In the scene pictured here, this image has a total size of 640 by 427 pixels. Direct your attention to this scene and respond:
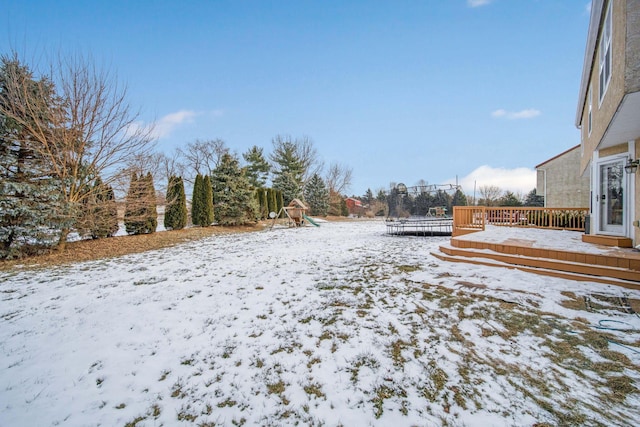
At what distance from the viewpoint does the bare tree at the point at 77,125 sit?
21.4 feet

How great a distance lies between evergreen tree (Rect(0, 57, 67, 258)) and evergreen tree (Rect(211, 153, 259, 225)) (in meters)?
7.54

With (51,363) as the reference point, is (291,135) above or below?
above

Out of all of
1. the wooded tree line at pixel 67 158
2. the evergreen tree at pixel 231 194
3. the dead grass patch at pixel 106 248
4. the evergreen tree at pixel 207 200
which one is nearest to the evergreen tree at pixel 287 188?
the evergreen tree at pixel 231 194

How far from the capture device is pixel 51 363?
235cm

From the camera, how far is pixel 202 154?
2667 centimetres

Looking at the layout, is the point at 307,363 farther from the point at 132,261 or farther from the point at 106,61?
the point at 106,61

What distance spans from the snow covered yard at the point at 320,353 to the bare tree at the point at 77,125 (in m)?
4.43

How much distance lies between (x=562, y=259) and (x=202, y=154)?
28.7 metres

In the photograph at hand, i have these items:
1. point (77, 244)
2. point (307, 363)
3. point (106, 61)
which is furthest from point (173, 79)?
point (307, 363)

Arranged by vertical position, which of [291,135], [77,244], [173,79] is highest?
[291,135]

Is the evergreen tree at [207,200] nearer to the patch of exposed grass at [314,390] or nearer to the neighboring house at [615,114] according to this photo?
the patch of exposed grass at [314,390]

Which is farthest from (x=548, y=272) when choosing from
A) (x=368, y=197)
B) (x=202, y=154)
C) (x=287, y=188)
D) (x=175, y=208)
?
(x=368, y=197)

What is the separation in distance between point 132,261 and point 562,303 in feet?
28.4

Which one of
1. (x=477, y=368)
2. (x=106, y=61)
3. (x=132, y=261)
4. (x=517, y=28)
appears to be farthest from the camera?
(x=517, y=28)
